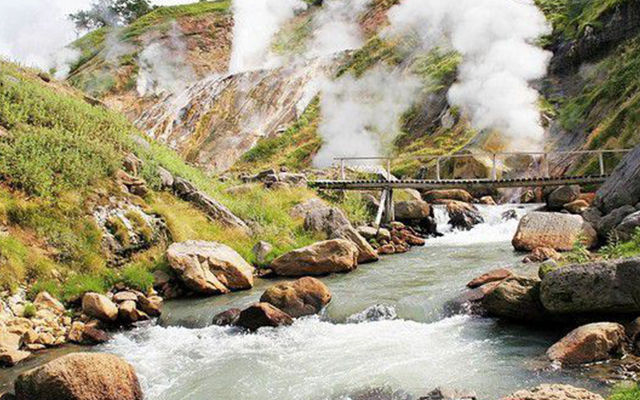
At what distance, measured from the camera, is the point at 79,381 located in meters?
6.99

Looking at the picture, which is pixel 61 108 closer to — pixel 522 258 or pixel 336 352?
pixel 336 352

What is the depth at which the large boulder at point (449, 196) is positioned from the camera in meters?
26.7

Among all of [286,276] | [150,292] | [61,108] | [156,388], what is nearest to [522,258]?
[286,276]

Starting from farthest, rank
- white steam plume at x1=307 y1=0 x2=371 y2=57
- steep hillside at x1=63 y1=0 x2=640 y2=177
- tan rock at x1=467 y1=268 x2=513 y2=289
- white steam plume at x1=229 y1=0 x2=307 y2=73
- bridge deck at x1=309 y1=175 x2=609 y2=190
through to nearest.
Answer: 1. white steam plume at x1=229 y1=0 x2=307 y2=73
2. white steam plume at x1=307 y1=0 x2=371 y2=57
3. steep hillside at x1=63 y1=0 x2=640 y2=177
4. bridge deck at x1=309 y1=175 x2=609 y2=190
5. tan rock at x1=467 y1=268 x2=513 y2=289

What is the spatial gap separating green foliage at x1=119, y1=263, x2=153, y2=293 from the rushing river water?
0.93 meters

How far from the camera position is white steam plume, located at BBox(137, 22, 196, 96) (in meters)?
54.6

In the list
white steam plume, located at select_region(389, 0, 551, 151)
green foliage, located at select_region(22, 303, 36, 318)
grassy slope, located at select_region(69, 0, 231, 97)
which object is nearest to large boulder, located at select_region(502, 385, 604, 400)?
green foliage, located at select_region(22, 303, 36, 318)

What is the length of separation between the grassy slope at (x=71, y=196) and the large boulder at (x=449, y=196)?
8.69m

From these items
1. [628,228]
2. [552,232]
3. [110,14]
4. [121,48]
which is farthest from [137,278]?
[110,14]

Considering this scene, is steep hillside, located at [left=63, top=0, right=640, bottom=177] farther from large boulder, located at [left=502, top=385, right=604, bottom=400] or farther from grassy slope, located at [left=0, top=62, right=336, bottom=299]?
large boulder, located at [left=502, top=385, right=604, bottom=400]

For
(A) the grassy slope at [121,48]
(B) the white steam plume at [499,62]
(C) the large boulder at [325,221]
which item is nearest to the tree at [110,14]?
(A) the grassy slope at [121,48]

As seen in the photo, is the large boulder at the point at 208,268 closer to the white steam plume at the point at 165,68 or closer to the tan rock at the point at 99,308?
the tan rock at the point at 99,308

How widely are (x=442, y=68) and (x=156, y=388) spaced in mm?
33826

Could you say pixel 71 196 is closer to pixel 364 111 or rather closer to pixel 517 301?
pixel 517 301
